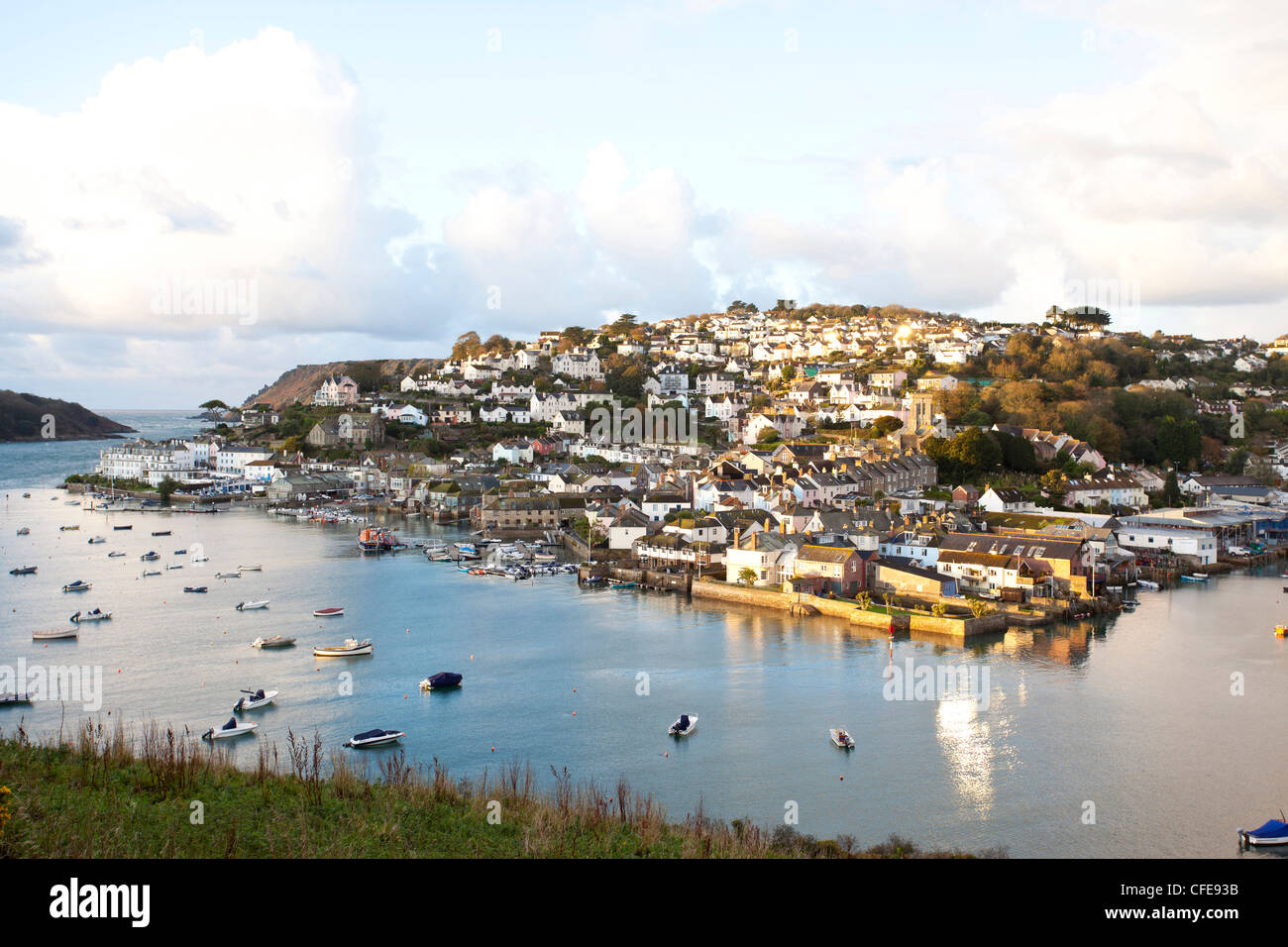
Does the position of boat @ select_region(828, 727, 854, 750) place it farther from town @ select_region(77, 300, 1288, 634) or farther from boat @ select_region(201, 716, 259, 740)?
boat @ select_region(201, 716, 259, 740)

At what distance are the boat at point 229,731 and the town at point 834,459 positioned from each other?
8.88 metres

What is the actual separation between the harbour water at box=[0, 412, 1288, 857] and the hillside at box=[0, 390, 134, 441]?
60635 mm

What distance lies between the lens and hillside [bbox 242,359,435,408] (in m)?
46.9

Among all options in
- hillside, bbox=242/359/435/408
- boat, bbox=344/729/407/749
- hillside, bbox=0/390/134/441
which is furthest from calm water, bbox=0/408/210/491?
boat, bbox=344/729/407/749

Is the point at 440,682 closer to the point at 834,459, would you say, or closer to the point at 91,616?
the point at 91,616

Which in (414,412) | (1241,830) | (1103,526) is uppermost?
(414,412)

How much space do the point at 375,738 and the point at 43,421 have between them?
7153 centimetres

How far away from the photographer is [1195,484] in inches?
1001

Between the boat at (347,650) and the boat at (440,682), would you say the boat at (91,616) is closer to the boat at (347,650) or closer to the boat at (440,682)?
the boat at (347,650)

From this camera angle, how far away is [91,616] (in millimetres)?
14234

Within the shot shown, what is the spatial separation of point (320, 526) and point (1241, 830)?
23.9 meters

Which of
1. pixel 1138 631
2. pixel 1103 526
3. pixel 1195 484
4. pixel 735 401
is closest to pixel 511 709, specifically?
pixel 1138 631
